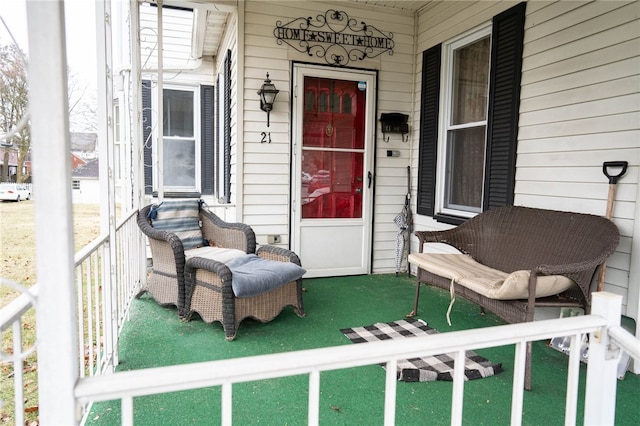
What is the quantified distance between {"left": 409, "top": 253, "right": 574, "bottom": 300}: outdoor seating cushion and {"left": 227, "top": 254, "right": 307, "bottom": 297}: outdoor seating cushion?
3.42 ft

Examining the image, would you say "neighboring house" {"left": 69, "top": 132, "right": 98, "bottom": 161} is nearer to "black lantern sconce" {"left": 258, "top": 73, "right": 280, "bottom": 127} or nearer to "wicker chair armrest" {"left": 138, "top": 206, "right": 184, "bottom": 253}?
"wicker chair armrest" {"left": 138, "top": 206, "right": 184, "bottom": 253}

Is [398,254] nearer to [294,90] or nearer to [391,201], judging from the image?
[391,201]

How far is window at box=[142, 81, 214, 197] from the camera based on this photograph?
675cm

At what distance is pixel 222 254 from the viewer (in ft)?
12.4

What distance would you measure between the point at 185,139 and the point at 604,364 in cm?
656

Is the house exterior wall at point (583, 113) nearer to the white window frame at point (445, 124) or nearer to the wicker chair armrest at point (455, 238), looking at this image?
the wicker chair armrest at point (455, 238)

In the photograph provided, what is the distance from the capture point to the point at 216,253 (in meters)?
3.81

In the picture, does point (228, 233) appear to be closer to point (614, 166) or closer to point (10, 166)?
point (10, 166)

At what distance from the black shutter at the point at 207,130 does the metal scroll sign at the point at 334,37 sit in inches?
103

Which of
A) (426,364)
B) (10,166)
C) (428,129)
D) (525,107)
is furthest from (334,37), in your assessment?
(10,166)

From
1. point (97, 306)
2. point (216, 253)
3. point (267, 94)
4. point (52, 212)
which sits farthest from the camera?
point (267, 94)

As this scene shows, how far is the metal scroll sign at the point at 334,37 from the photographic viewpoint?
4594 mm

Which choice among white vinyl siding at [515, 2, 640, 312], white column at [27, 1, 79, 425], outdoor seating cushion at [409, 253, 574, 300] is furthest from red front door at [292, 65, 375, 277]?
white column at [27, 1, 79, 425]

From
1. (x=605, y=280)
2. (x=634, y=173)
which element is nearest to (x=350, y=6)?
(x=634, y=173)
